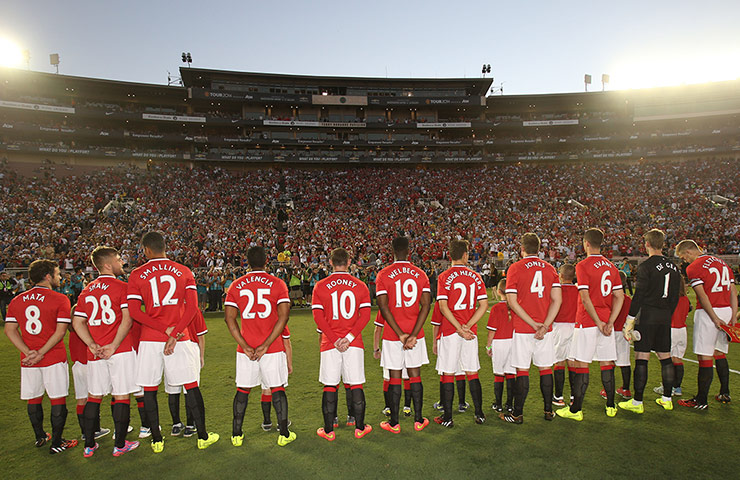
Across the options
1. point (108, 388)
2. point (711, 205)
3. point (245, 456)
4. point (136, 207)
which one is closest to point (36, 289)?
point (108, 388)

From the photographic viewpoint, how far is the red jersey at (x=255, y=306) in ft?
14.6

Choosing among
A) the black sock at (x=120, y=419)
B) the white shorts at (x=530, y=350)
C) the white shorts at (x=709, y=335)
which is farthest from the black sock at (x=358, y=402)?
the white shorts at (x=709, y=335)

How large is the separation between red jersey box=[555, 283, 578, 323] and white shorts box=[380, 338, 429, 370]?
7.13 ft

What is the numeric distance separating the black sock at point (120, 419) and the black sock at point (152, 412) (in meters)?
0.19

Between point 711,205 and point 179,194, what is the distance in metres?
44.0

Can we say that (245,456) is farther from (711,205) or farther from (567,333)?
(711,205)

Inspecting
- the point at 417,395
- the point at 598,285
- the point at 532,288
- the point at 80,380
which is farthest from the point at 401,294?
the point at 80,380

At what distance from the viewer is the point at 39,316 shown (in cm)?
449

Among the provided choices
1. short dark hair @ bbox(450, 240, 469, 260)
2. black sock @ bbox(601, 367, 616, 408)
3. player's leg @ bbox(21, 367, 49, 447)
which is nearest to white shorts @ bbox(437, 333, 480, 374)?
short dark hair @ bbox(450, 240, 469, 260)

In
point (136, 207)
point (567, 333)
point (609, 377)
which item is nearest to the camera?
point (609, 377)

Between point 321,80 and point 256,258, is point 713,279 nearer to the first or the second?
point 256,258

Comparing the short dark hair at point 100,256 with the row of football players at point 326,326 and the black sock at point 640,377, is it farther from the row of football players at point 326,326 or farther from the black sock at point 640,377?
the black sock at point 640,377

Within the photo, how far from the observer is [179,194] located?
33.6 meters

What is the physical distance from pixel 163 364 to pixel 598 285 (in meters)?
5.44
